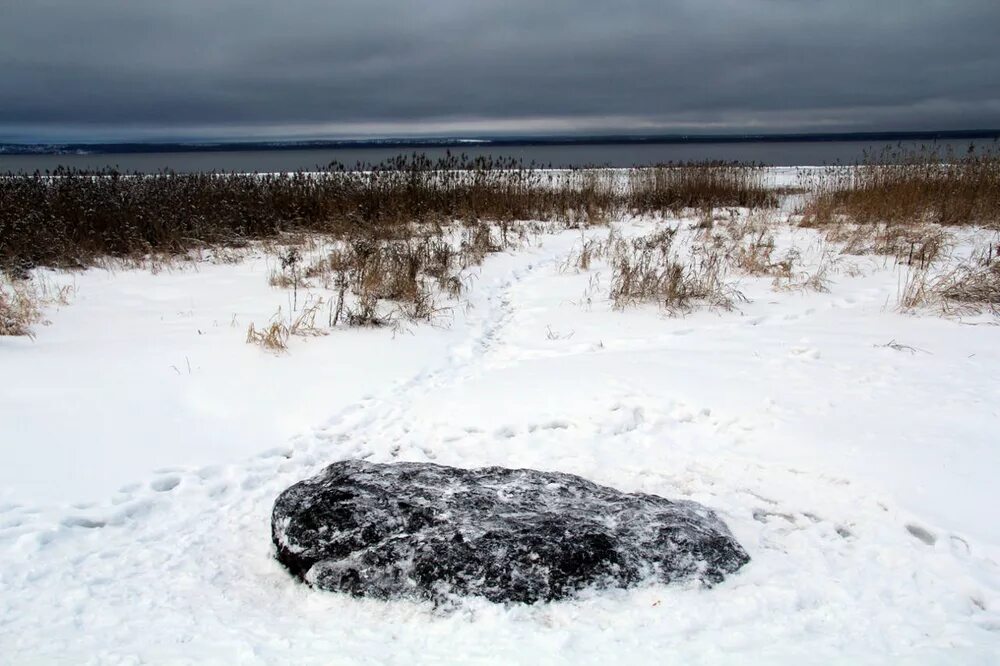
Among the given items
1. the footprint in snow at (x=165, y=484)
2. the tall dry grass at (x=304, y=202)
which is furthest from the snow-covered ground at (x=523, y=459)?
the tall dry grass at (x=304, y=202)

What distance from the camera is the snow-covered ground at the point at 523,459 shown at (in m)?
2.17

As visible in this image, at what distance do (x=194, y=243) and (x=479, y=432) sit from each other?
7.75m

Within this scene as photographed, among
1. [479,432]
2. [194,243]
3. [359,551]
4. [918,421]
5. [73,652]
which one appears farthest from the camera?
[194,243]

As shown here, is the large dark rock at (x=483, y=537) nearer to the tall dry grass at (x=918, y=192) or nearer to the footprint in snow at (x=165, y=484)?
the footprint in snow at (x=165, y=484)

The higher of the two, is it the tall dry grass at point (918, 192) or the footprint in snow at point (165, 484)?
the tall dry grass at point (918, 192)

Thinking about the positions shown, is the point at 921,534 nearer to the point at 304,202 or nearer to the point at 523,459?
the point at 523,459

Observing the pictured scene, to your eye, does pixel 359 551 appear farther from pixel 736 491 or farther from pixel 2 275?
pixel 2 275

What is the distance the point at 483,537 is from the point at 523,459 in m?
1.21

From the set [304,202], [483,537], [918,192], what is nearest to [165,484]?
[483,537]

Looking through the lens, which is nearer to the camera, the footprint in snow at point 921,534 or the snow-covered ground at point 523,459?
the snow-covered ground at point 523,459

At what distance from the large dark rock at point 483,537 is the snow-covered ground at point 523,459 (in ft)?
0.31

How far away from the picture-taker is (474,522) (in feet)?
8.79

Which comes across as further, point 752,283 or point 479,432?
point 752,283

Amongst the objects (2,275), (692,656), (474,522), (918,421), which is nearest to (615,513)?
(474,522)
